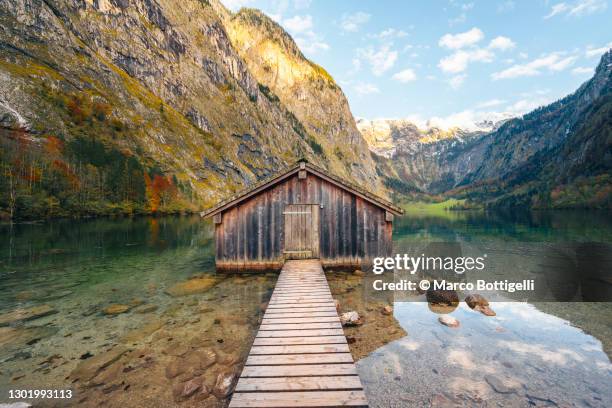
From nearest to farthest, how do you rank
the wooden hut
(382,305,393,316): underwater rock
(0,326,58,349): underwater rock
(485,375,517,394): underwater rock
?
(485,375,517,394): underwater rock, (0,326,58,349): underwater rock, (382,305,393,316): underwater rock, the wooden hut

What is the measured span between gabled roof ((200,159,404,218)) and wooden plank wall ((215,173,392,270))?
273 mm

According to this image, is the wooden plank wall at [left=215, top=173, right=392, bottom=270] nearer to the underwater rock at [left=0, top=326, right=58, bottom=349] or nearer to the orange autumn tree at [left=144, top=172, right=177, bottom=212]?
the underwater rock at [left=0, top=326, right=58, bottom=349]

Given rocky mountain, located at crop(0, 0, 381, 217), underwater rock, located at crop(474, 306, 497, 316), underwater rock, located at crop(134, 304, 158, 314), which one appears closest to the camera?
underwater rock, located at crop(474, 306, 497, 316)

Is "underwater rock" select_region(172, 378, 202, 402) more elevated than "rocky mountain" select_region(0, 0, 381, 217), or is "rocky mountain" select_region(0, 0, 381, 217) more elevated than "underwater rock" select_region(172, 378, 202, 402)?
"rocky mountain" select_region(0, 0, 381, 217)

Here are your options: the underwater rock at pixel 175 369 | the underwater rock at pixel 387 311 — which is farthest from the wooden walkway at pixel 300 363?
the underwater rock at pixel 387 311

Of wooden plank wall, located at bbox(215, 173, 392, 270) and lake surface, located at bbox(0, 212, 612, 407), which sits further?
wooden plank wall, located at bbox(215, 173, 392, 270)

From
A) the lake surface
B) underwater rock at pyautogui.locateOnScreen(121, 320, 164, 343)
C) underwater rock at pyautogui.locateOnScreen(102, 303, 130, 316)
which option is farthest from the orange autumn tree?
underwater rock at pyautogui.locateOnScreen(121, 320, 164, 343)

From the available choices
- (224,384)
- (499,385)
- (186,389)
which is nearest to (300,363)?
(224,384)

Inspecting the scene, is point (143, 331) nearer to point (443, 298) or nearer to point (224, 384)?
point (224, 384)

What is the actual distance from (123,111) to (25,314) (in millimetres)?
93528

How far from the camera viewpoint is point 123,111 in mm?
87438

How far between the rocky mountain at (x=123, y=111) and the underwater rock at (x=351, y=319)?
61307 millimetres

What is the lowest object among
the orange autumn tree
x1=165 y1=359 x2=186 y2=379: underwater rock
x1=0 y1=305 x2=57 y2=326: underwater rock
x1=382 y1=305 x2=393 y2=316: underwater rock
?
x1=165 y1=359 x2=186 y2=379: underwater rock

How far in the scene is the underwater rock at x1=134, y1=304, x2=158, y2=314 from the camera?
1145 centimetres
